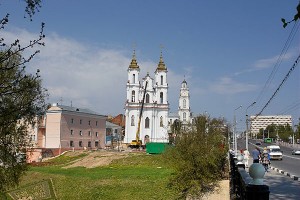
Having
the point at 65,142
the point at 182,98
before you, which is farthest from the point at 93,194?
the point at 182,98

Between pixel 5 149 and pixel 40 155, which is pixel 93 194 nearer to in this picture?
pixel 5 149

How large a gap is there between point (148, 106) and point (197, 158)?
66.6m

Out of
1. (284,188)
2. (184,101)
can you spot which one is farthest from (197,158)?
(184,101)

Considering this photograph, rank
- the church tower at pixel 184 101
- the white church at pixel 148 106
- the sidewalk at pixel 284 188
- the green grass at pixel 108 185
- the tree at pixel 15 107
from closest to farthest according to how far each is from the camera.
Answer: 1. the tree at pixel 15 107
2. the sidewalk at pixel 284 188
3. the green grass at pixel 108 185
4. the white church at pixel 148 106
5. the church tower at pixel 184 101

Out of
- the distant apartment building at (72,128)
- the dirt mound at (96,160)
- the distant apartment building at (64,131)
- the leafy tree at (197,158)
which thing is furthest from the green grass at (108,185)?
the distant apartment building at (72,128)

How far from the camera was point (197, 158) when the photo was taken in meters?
23.0

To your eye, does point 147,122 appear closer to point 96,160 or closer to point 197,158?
point 96,160

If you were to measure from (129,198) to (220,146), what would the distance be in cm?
837

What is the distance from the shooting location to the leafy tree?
23.1 metres

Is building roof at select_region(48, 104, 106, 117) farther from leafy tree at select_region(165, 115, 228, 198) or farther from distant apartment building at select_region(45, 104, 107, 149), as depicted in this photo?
leafy tree at select_region(165, 115, 228, 198)

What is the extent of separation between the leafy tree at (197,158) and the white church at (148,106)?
61.6 meters

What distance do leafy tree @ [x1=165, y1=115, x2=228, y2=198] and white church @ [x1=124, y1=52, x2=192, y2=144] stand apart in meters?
61.6

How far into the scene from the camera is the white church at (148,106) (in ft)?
289

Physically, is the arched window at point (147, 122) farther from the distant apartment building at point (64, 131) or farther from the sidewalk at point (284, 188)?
the sidewalk at point (284, 188)
